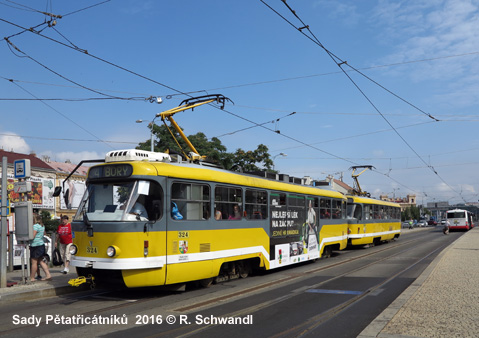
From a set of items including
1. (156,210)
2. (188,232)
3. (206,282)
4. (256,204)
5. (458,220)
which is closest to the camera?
(156,210)

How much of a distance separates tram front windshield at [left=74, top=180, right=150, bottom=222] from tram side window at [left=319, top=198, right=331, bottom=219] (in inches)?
369

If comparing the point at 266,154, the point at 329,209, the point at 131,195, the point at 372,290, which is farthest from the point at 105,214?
the point at 266,154

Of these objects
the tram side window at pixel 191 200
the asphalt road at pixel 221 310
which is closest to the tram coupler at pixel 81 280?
the asphalt road at pixel 221 310

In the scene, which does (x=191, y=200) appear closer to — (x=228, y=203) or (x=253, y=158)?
(x=228, y=203)

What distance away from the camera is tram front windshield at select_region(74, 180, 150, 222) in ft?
28.3

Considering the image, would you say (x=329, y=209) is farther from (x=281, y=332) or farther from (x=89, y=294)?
(x=281, y=332)

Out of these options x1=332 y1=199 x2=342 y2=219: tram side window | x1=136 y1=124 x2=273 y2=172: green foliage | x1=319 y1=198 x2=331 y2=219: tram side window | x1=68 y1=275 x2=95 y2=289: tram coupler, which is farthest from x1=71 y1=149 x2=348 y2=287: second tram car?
x1=136 y1=124 x2=273 y2=172: green foliage

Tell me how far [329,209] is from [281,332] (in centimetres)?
1168

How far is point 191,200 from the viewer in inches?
380

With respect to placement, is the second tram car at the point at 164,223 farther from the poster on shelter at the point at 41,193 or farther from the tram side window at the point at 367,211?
the poster on shelter at the point at 41,193

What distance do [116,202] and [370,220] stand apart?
1906cm

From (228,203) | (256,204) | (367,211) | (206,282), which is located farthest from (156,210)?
(367,211)

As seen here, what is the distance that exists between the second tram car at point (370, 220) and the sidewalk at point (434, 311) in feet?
34.3

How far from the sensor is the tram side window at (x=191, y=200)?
9.30 m
